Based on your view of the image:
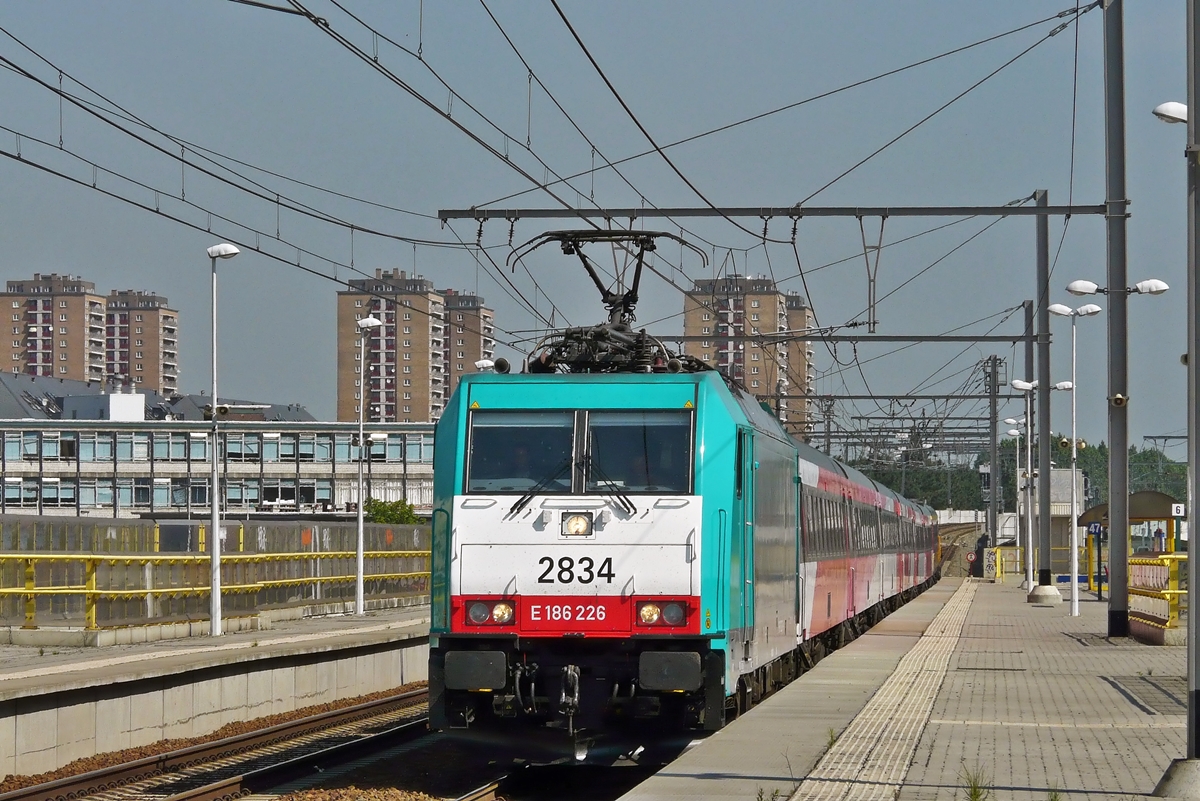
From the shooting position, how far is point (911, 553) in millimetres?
47500

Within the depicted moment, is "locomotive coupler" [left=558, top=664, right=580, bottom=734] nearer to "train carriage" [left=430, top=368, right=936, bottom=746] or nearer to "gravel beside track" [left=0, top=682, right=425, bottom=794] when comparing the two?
"train carriage" [left=430, top=368, right=936, bottom=746]

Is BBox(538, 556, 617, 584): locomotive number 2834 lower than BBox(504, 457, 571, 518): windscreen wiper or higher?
→ lower

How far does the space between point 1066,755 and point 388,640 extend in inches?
507

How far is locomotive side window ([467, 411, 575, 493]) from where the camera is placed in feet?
41.6

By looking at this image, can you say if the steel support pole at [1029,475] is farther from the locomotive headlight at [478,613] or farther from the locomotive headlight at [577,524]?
the locomotive headlight at [478,613]

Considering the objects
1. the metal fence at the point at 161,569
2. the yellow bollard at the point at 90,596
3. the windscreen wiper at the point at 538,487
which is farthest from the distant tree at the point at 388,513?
the windscreen wiper at the point at 538,487

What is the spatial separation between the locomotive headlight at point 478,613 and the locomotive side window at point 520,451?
2.93 ft

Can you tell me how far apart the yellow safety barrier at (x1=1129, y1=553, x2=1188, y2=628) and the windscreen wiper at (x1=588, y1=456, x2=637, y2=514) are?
14.9 meters

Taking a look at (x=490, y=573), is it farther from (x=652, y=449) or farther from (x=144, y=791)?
(x=144, y=791)

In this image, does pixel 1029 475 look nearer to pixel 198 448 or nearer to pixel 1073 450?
pixel 1073 450

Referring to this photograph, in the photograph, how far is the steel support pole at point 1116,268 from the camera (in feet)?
86.8

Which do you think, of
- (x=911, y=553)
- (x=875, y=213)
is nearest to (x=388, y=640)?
(x=875, y=213)

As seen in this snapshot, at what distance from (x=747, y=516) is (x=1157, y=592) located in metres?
16.5

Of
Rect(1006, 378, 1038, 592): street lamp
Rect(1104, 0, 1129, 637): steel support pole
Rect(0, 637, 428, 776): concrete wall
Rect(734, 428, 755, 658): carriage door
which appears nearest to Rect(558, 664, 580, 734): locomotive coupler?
Rect(734, 428, 755, 658): carriage door
